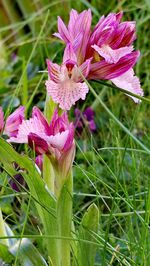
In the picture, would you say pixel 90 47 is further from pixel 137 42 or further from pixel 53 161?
pixel 137 42

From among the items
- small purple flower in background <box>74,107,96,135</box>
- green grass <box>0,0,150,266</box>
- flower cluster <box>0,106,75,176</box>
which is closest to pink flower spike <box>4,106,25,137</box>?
flower cluster <box>0,106,75,176</box>

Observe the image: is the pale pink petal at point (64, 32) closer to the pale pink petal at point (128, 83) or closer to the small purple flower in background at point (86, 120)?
the pale pink petal at point (128, 83)

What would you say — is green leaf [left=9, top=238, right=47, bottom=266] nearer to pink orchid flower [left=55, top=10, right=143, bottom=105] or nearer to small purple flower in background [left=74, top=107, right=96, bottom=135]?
pink orchid flower [left=55, top=10, right=143, bottom=105]

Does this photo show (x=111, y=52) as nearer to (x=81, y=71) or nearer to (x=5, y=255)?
(x=81, y=71)

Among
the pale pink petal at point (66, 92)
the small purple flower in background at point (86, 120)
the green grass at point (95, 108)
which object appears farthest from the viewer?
the small purple flower in background at point (86, 120)

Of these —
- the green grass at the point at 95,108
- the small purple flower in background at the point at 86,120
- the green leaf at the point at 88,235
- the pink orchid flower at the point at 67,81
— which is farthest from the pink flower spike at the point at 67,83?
the small purple flower in background at the point at 86,120

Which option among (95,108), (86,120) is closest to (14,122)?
(86,120)
